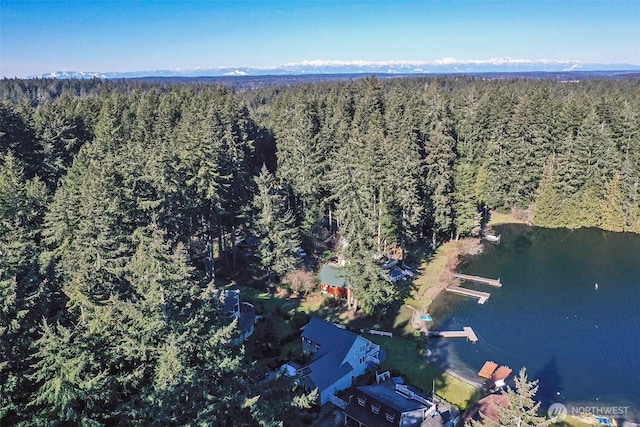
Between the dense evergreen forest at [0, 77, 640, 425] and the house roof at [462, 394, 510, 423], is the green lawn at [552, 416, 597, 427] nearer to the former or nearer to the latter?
the house roof at [462, 394, 510, 423]

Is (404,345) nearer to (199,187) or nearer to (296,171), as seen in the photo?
(199,187)

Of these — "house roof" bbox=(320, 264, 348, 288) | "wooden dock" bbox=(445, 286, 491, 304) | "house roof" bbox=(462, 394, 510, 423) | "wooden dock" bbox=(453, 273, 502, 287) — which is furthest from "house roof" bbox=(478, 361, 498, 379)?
"wooden dock" bbox=(453, 273, 502, 287)

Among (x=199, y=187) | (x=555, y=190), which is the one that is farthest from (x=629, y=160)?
(x=199, y=187)

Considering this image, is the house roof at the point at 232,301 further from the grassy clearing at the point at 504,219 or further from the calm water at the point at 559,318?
the grassy clearing at the point at 504,219

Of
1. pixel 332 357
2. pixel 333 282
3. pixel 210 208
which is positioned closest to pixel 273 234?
pixel 210 208

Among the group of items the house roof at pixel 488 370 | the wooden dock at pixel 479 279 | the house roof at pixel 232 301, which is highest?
the house roof at pixel 232 301

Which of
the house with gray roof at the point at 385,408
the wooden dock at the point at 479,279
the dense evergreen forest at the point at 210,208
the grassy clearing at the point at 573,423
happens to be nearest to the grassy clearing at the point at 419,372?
the house with gray roof at the point at 385,408
